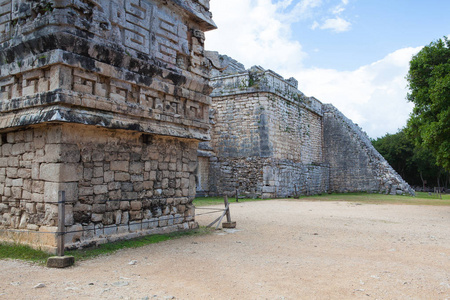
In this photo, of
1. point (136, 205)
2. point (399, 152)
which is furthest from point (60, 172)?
point (399, 152)

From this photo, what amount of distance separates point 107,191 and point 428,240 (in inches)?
256

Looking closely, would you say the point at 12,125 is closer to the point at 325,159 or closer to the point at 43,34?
the point at 43,34

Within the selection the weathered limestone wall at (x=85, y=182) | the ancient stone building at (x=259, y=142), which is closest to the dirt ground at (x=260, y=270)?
the weathered limestone wall at (x=85, y=182)

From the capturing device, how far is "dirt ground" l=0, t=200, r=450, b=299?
161 inches

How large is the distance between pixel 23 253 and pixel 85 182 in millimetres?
1404

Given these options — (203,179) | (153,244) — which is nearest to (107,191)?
(153,244)

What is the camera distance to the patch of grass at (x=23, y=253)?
5387mm

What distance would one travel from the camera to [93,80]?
20.0ft

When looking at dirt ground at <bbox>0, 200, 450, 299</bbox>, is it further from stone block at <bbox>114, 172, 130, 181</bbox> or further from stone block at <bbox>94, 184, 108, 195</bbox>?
stone block at <bbox>114, 172, 130, 181</bbox>

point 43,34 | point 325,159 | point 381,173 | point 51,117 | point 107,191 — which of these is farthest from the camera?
point 325,159

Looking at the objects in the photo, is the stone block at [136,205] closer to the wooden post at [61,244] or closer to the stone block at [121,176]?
the stone block at [121,176]

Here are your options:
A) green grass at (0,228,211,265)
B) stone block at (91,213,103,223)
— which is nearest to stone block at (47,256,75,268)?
green grass at (0,228,211,265)

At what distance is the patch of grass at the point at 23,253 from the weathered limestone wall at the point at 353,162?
20.5 m

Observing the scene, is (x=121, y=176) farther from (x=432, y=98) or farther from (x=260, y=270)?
(x=432, y=98)
